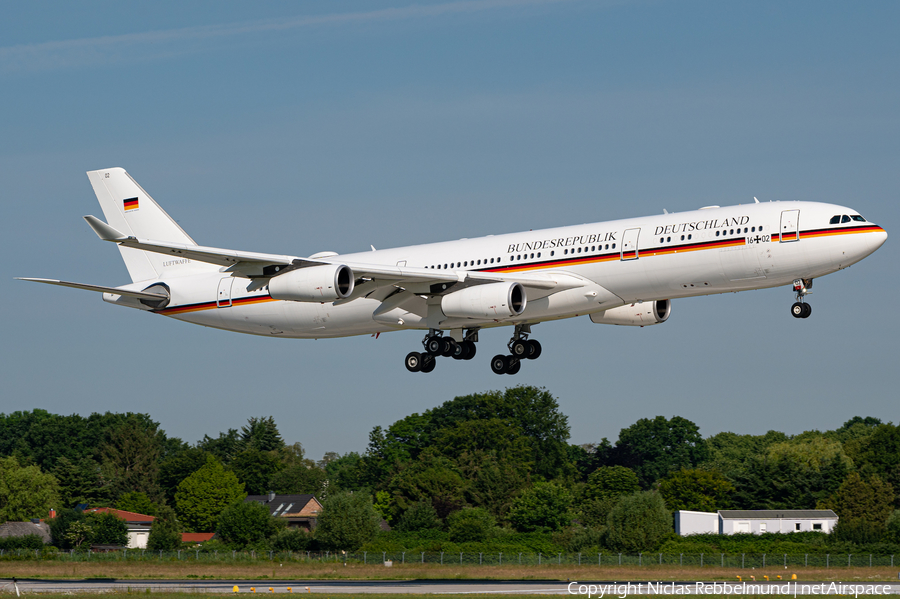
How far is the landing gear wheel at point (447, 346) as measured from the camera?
175 feet

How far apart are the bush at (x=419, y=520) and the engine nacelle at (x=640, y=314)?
54219 mm

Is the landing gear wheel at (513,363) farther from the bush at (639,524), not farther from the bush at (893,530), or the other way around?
the bush at (893,530)

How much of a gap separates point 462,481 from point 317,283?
8092cm

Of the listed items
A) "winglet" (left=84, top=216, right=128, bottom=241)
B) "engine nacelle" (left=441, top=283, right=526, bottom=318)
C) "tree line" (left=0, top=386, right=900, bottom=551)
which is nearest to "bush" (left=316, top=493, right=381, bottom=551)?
"tree line" (left=0, top=386, right=900, bottom=551)

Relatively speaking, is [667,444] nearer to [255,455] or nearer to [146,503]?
[255,455]

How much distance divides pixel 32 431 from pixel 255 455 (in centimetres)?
4646

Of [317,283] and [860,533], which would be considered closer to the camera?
[317,283]

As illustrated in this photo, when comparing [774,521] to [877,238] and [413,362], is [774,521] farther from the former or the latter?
[877,238]

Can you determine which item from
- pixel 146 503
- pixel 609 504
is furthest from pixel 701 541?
pixel 146 503

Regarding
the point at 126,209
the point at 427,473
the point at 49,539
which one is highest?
the point at 126,209

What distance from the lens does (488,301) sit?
4822 cm

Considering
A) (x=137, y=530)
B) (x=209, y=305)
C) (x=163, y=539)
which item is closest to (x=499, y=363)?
(x=209, y=305)

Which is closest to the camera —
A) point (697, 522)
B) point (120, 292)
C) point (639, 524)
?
point (120, 292)

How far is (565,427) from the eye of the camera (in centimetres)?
16812
